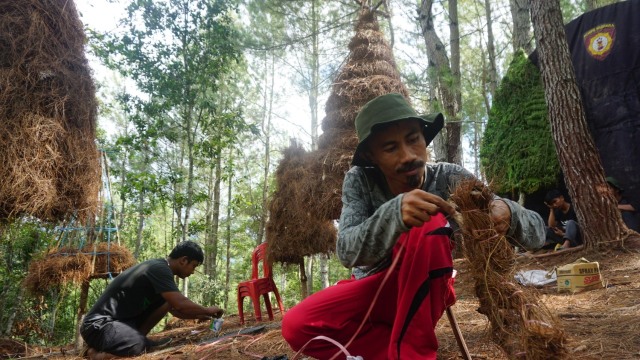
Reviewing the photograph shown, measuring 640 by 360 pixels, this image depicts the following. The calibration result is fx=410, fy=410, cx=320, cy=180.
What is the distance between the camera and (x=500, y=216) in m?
1.58

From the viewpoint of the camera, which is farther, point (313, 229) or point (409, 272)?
point (313, 229)

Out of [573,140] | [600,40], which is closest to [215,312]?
[573,140]

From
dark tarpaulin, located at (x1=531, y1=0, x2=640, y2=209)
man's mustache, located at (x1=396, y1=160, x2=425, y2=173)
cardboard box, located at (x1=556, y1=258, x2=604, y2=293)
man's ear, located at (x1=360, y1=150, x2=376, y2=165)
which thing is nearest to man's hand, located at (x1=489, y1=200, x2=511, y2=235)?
man's mustache, located at (x1=396, y1=160, x2=425, y2=173)

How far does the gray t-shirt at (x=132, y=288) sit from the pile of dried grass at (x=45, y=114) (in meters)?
1.17

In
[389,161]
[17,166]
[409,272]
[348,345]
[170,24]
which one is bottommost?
[348,345]

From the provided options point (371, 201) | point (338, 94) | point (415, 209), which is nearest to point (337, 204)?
point (338, 94)

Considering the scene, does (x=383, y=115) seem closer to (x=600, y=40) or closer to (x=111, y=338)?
(x=111, y=338)

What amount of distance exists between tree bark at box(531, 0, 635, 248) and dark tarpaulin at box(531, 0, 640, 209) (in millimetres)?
2497

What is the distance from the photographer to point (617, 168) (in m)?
6.62

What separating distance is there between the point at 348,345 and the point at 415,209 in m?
0.92

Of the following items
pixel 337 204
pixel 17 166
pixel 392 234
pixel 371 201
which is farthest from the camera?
pixel 337 204

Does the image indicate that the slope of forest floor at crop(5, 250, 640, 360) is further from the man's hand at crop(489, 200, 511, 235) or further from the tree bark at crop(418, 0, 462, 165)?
the tree bark at crop(418, 0, 462, 165)

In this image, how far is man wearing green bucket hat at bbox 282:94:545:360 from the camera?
1675mm

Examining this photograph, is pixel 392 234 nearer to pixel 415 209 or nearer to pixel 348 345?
pixel 415 209
